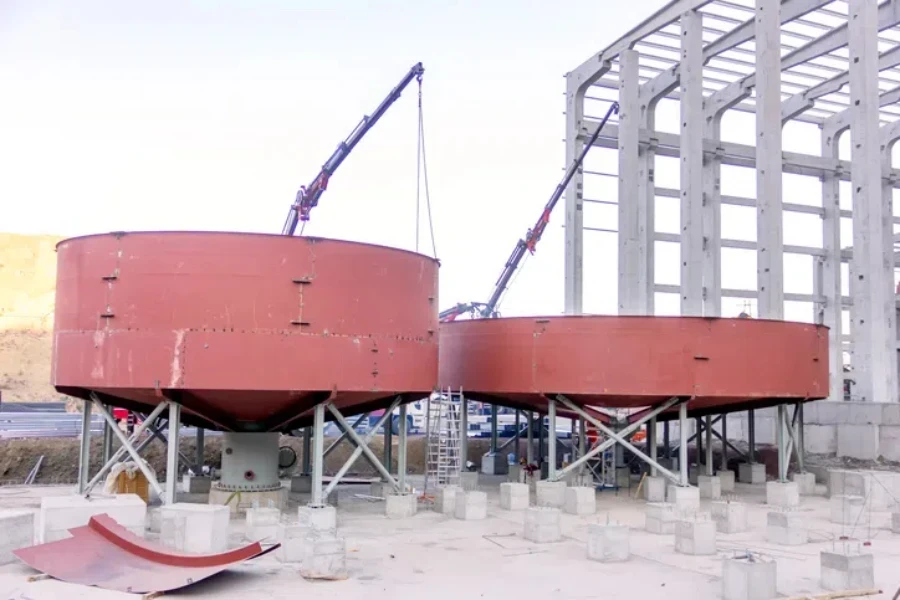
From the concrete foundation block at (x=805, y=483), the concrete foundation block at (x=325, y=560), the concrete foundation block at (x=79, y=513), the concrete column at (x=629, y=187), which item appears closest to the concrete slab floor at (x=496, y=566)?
the concrete foundation block at (x=325, y=560)

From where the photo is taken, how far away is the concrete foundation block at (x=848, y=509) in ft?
63.5

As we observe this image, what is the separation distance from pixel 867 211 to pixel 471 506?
18.7 m

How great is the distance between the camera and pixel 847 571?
488 inches

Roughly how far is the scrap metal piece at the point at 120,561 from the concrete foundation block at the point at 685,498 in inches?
436

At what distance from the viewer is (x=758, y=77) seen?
31.4 m

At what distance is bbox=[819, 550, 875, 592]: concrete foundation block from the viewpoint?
1241 cm

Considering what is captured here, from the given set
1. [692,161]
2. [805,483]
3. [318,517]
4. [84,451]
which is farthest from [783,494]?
[84,451]

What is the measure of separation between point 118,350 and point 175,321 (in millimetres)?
1290

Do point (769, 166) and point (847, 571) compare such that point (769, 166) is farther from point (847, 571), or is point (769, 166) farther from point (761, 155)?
point (847, 571)

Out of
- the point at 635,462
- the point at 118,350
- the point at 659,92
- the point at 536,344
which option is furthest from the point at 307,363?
the point at 659,92

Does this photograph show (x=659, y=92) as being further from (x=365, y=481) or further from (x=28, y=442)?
(x=28, y=442)

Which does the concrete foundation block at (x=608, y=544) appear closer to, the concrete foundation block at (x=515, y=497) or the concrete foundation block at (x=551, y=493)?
the concrete foundation block at (x=515, y=497)

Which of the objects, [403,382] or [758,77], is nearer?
[403,382]

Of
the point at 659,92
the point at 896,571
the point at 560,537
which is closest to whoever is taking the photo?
the point at 896,571
